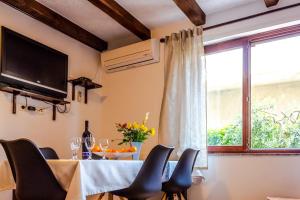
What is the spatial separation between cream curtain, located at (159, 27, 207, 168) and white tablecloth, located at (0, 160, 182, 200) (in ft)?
3.64

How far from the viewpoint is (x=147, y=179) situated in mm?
2197

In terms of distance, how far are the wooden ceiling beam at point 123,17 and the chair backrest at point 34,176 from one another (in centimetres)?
178

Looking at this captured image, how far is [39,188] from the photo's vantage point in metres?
1.84

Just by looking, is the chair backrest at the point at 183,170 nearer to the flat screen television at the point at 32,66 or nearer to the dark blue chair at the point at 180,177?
the dark blue chair at the point at 180,177

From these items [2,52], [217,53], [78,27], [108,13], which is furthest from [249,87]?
[2,52]

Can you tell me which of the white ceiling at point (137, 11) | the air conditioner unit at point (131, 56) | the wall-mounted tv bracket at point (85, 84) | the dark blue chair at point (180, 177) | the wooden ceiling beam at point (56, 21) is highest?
the white ceiling at point (137, 11)

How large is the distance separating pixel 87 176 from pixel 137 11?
222cm

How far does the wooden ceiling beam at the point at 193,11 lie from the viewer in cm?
306

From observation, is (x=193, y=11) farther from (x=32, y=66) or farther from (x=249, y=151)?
(x=32, y=66)

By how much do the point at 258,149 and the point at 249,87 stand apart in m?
0.66

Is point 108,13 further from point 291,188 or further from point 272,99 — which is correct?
point 291,188

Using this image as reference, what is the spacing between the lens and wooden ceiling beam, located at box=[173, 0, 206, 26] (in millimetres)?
3064

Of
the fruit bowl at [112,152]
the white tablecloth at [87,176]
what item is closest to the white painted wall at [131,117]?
the fruit bowl at [112,152]

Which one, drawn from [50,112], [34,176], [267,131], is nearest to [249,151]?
[267,131]
